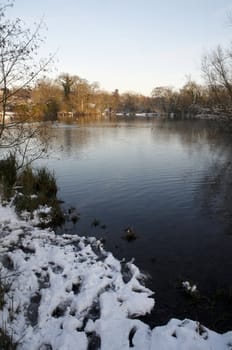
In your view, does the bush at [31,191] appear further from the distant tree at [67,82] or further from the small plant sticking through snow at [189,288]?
the distant tree at [67,82]

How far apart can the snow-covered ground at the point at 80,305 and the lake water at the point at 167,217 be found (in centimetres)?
→ 41

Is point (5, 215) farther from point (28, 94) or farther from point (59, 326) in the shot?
point (59, 326)

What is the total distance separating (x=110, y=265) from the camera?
548 centimetres

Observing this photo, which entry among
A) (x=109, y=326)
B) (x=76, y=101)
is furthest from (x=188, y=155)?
(x=76, y=101)

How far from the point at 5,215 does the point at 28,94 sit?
9.77ft

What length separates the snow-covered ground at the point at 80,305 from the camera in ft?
11.7

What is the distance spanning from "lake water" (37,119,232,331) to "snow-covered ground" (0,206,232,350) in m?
0.41

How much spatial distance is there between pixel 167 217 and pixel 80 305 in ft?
15.1

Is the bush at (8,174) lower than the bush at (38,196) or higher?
higher

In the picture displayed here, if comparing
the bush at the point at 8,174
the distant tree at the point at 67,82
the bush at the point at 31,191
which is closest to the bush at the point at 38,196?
the bush at the point at 31,191

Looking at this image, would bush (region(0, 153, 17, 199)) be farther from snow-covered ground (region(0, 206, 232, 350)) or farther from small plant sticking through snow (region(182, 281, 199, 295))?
small plant sticking through snow (region(182, 281, 199, 295))

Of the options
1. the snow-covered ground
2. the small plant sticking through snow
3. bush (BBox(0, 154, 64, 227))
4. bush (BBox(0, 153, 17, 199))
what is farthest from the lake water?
bush (BBox(0, 153, 17, 199))

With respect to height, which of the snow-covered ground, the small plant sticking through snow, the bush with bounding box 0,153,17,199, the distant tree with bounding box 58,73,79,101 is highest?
the distant tree with bounding box 58,73,79,101

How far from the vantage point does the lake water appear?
4.84 m
